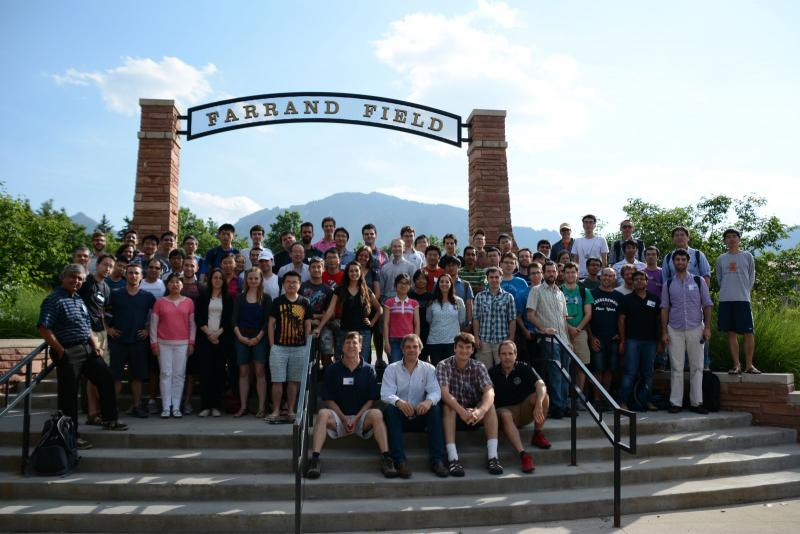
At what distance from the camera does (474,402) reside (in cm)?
598

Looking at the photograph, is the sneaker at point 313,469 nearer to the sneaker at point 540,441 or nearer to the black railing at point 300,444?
the black railing at point 300,444

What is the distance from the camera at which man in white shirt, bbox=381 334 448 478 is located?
5.53 metres

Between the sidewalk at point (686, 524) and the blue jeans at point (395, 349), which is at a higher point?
the blue jeans at point (395, 349)

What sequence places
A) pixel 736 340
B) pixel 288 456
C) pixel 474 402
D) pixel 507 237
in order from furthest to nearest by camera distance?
pixel 507 237 < pixel 736 340 < pixel 474 402 < pixel 288 456

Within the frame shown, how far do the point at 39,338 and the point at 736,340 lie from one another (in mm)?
9221

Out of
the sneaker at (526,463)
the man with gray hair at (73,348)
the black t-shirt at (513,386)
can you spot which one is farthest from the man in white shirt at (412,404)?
the man with gray hair at (73,348)

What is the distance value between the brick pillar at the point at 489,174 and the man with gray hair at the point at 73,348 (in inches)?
252

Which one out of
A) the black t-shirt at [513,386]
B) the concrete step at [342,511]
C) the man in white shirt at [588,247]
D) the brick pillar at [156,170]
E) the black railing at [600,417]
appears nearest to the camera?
the concrete step at [342,511]

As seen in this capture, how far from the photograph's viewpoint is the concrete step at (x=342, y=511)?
4.74 m

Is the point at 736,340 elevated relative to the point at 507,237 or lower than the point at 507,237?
lower


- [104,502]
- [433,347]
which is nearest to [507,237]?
[433,347]

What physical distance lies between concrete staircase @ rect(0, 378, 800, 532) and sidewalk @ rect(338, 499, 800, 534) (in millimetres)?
108

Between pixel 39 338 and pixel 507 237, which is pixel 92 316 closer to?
pixel 39 338

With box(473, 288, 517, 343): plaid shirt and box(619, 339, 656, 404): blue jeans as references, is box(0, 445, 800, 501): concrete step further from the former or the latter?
box(473, 288, 517, 343): plaid shirt
